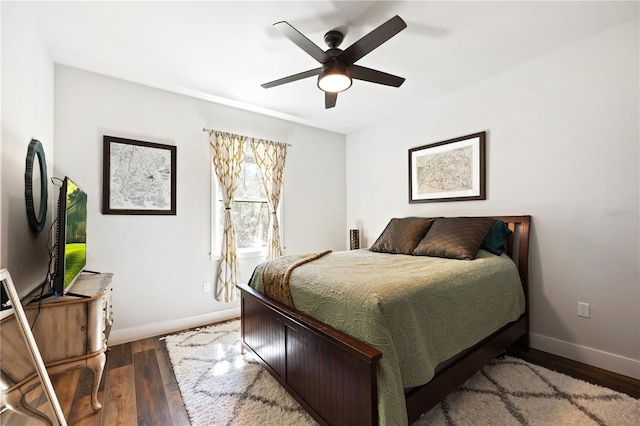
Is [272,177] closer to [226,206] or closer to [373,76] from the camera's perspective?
[226,206]

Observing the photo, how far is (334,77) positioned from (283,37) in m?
0.56

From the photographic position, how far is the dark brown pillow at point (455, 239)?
2324mm

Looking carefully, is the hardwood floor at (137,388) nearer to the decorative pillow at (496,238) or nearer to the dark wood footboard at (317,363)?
the dark wood footboard at (317,363)

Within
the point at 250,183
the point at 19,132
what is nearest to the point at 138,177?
the point at 19,132

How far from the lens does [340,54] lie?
76.4 inches

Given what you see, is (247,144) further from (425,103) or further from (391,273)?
(391,273)

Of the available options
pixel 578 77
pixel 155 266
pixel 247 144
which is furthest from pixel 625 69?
pixel 155 266

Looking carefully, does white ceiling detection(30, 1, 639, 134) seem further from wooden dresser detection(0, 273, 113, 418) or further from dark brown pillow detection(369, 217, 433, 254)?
wooden dresser detection(0, 273, 113, 418)

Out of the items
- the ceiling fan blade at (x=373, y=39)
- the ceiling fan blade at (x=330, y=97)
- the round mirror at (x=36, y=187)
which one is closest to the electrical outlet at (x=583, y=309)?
the ceiling fan blade at (x=373, y=39)

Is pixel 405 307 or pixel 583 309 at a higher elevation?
pixel 405 307

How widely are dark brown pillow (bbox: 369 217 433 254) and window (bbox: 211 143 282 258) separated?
150cm

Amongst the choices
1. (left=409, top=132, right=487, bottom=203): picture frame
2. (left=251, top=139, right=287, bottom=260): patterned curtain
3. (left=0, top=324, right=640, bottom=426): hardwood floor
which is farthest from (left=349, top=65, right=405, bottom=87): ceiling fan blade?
(left=0, top=324, right=640, bottom=426): hardwood floor

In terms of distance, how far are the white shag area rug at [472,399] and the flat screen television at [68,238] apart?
3.36ft

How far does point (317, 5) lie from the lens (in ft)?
6.08
